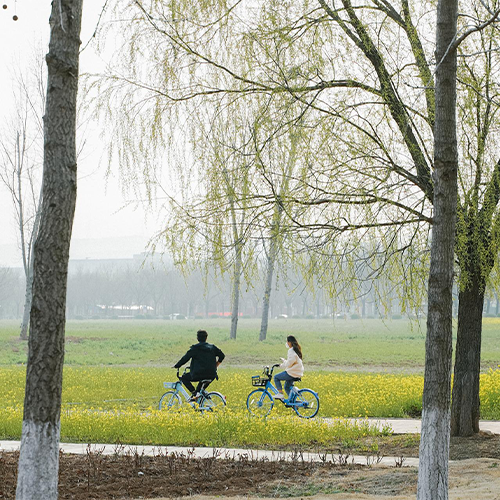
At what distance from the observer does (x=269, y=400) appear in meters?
13.2

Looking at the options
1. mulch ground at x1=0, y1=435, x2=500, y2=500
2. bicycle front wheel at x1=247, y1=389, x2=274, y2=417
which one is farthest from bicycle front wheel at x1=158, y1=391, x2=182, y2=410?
mulch ground at x1=0, y1=435, x2=500, y2=500

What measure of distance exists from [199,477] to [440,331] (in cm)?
315

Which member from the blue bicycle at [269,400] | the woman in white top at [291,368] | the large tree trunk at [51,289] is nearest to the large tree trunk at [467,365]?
the blue bicycle at [269,400]

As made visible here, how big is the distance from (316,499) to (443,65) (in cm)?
382

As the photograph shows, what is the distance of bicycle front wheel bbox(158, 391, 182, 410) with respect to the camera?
41.4 feet

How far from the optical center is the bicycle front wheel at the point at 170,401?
1263cm

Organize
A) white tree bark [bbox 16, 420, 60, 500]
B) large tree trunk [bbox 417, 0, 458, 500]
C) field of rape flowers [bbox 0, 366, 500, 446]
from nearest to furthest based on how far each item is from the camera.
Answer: white tree bark [bbox 16, 420, 60, 500] → large tree trunk [bbox 417, 0, 458, 500] → field of rape flowers [bbox 0, 366, 500, 446]

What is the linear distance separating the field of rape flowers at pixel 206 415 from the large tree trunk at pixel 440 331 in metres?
4.64

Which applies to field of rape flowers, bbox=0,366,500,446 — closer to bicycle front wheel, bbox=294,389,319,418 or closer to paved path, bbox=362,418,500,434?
bicycle front wheel, bbox=294,389,319,418

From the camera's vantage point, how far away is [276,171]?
26.0ft

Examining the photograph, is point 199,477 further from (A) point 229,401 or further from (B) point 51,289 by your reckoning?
(A) point 229,401

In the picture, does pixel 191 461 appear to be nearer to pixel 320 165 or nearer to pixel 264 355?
pixel 320 165

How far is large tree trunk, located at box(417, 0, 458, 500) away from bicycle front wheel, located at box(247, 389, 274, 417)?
288 inches

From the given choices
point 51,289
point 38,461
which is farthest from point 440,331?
point 38,461
